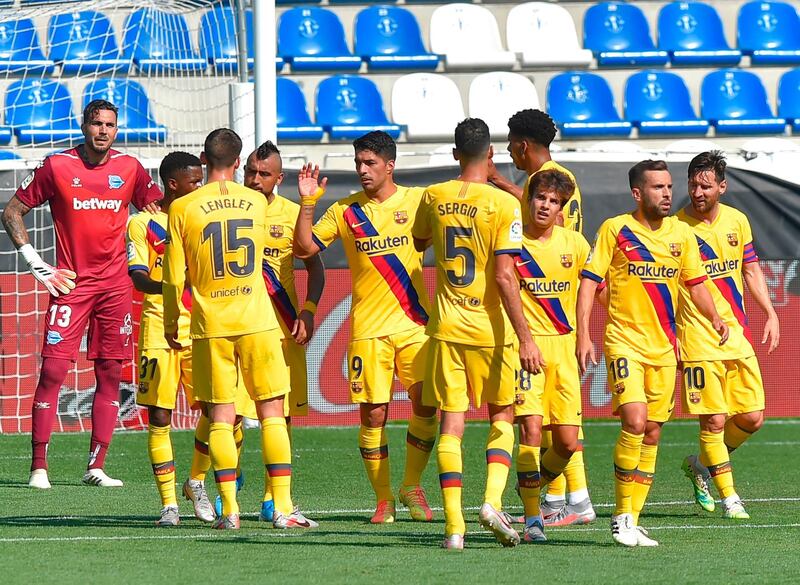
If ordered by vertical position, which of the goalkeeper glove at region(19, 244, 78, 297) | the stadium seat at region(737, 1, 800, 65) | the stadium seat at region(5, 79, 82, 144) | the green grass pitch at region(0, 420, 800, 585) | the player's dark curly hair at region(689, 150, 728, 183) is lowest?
the green grass pitch at region(0, 420, 800, 585)

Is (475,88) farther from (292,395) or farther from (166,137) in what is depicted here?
(292,395)

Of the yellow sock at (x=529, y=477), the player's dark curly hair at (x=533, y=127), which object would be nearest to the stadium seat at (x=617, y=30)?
the player's dark curly hair at (x=533, y=127)

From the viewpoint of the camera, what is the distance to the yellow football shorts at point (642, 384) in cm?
682

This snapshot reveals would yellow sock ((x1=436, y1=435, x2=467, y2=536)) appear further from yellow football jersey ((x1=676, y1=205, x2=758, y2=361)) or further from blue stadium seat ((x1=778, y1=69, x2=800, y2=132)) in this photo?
blue stadium seat ((x1=778, y1=69, x2=800, y2=132))

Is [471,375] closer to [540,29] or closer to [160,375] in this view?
[160,375]

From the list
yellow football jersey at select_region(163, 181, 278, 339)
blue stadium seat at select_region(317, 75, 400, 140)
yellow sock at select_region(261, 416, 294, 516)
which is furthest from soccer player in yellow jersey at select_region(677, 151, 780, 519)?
blue stadium seat at select_region(317, 75, 400, 140)

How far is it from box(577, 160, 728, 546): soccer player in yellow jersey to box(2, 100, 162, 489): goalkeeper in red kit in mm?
3414

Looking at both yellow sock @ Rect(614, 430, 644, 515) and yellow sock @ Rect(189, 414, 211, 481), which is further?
yellow sock @ Rect(189, 414, 211, 481)

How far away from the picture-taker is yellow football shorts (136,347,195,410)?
7.42 metres

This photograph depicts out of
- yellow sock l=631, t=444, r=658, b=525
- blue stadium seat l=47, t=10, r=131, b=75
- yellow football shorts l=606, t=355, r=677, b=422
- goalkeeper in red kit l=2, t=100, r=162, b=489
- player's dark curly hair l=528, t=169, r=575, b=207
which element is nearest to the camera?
yellow sock l=631, t=444, r=658, b=525

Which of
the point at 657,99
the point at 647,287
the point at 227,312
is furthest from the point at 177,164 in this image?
the point at 657,99

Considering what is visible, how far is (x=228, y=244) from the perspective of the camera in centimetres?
657

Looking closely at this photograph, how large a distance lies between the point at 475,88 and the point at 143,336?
1120 cm

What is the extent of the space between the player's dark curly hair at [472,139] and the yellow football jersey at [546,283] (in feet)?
2.51
